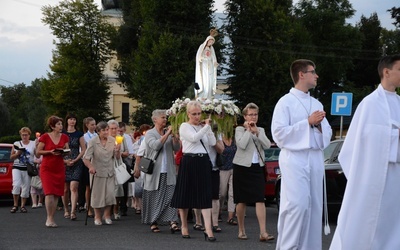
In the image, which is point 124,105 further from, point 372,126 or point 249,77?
point 372,126

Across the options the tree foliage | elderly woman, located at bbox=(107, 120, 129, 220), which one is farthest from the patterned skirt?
the tree foliage

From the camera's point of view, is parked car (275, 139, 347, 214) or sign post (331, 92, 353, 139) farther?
sign post (331, 92, 353, 139)

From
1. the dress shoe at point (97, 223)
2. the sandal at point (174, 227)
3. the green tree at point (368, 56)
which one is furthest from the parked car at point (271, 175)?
the green tree at point (368, 56)

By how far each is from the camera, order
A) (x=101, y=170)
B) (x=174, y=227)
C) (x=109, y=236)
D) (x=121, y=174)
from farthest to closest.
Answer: (x=121, y=174)
(x=101, y=170)
(x=174, y=227)
(x=109, y=236)

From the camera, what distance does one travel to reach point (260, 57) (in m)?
48.0

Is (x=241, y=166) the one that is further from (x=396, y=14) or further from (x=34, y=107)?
(x=34, y=107)

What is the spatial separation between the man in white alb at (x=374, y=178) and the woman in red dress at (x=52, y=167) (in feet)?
24.8

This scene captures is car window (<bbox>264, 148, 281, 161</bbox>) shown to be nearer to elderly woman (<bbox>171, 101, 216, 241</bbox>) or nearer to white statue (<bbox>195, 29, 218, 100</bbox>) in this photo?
white statue (<bbox>195, 29, 218, 100</bbox>)

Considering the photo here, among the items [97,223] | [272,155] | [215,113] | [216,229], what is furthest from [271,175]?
[216,229]

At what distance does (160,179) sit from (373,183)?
269 inches

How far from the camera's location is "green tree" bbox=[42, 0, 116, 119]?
60875 millimetres

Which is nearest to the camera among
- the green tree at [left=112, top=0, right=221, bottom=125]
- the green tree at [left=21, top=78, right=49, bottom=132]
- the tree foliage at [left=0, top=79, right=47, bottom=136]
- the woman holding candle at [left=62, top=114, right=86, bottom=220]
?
the woman holding candle at [left=62, top=114, right=86, bottom=220]

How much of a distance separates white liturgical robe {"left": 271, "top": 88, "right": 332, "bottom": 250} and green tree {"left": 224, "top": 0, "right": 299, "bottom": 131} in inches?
1554

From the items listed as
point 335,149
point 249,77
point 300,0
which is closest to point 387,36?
point 300,0
